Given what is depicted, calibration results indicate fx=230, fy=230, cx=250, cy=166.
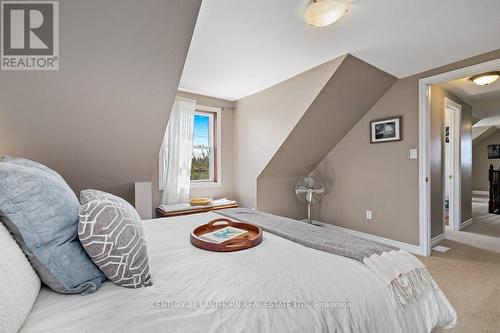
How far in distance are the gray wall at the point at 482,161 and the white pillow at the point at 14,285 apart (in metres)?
10.9

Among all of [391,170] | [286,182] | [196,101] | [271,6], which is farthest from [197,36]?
[391,170]

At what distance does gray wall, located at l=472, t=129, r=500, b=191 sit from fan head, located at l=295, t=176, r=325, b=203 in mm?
7761

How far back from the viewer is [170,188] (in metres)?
3.29

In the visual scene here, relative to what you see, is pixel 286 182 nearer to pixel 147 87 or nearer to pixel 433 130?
pixel 433 130

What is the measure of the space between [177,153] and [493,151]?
32.6 feet

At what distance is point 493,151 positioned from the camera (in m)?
7.51

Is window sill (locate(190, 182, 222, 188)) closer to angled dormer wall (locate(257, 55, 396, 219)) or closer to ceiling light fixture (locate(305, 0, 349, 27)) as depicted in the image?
angled dormer wall (locate(257, 55, 396, 219))

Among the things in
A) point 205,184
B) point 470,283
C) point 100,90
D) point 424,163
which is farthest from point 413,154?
point 100,90

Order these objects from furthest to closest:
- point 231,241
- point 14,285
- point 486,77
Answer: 1. point 486,77
2. point 231,241
3. point 14,285

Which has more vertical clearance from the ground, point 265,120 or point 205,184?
point 265,120

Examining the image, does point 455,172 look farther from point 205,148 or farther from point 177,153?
point 177,153

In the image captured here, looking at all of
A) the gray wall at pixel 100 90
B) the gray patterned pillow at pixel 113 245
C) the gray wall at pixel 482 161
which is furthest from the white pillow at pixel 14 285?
the gray wall at pixel 482 161

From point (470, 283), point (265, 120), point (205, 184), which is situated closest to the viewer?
point (470, 283)

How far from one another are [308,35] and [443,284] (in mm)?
2592
